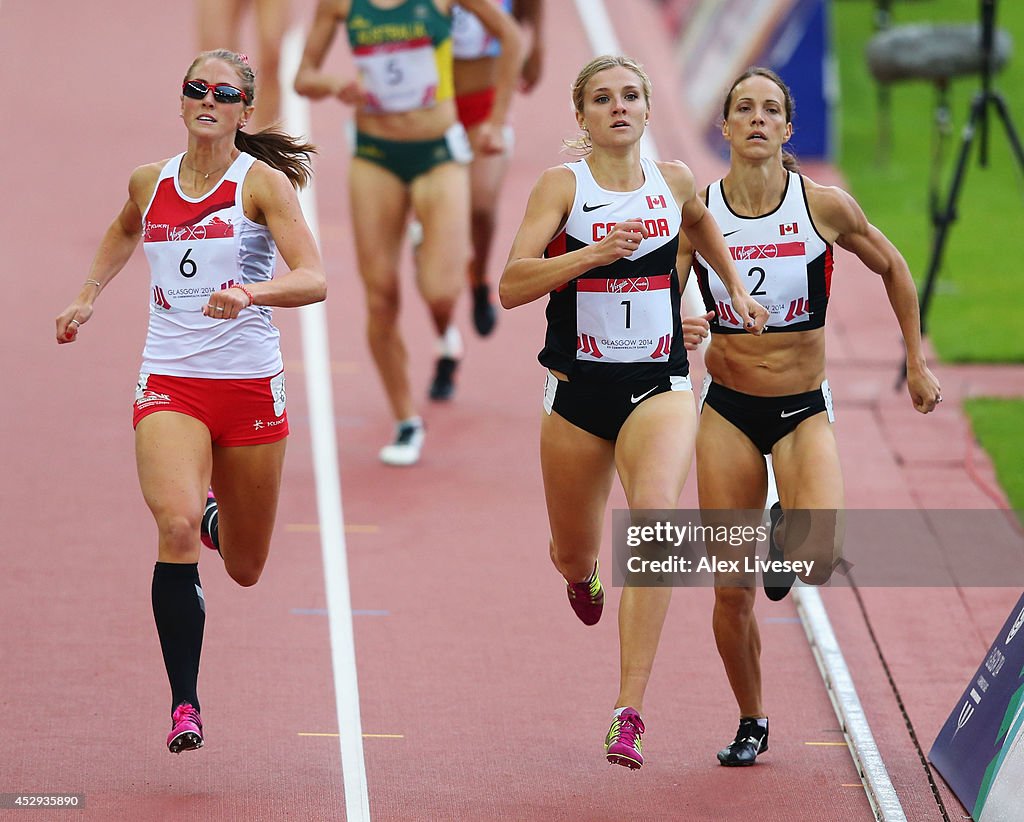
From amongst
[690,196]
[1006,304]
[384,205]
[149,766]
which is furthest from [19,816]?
[1006,304]

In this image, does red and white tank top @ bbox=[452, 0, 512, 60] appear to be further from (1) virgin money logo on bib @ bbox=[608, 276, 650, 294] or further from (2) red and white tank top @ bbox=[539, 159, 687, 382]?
(1) virgin money logo on bib @ bbox=[608, 276, 650, 294]

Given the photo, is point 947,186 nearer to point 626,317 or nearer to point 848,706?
point 848,706

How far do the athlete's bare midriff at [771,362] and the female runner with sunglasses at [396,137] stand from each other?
12.3 feet

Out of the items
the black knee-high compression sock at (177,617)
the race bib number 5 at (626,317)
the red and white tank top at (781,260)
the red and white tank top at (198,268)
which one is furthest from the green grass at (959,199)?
the black knee-high compression sock at (177,617)

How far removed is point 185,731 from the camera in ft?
18.8

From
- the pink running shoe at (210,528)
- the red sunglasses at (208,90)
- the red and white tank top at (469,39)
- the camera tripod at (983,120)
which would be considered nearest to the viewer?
the red sunglasses at (208,90)

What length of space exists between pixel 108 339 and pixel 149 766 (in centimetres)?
609

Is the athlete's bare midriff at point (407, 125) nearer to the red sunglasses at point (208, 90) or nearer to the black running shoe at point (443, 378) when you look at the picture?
the black running shoe at point (443, 378)

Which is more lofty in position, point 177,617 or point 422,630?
point 177,617

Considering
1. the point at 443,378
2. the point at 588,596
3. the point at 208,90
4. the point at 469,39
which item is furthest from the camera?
the point at 443,378

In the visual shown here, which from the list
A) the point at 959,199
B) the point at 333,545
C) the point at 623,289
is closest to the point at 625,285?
the point at 623,289

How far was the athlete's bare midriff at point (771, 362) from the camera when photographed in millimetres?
6359

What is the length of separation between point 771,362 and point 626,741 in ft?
5.20

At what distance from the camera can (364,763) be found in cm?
647
